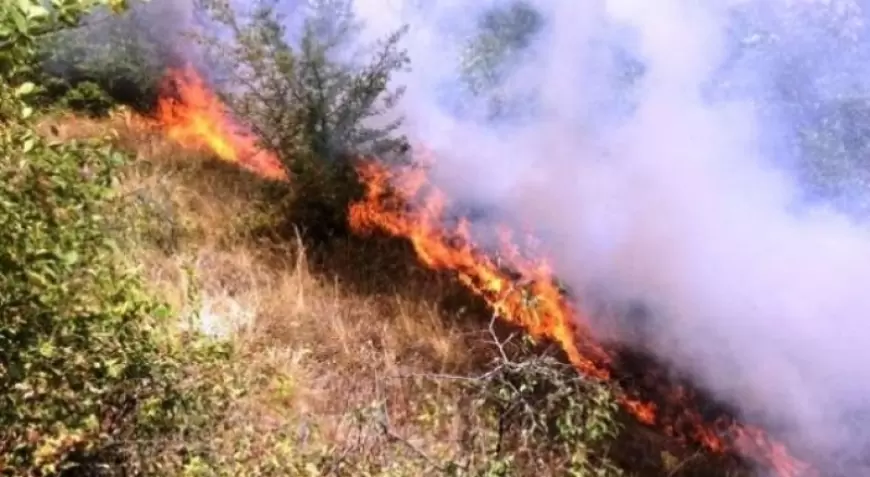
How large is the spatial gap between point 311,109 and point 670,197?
2.74 m

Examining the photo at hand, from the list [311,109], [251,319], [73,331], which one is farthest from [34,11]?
[311,109]

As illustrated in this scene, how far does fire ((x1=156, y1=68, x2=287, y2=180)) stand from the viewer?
24.7 ft

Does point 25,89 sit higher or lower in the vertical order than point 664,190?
lower

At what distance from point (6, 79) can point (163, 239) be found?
10.7 ft

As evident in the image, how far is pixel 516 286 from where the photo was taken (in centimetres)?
571

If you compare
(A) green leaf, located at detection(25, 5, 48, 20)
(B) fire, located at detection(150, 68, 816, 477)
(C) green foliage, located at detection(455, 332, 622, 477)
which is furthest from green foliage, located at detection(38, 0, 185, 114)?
(A) green leaf, located at detection(25, 5, 48, 20)

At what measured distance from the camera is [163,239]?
18.5 feet

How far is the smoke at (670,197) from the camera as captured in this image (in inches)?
231

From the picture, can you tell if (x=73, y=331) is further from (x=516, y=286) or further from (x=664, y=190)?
(x=664, y=190)

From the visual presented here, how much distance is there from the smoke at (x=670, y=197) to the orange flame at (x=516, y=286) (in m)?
0.20

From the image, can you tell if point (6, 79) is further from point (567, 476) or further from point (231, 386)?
point (567, 476)

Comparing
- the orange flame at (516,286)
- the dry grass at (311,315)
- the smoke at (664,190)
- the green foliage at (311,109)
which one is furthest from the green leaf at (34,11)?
the smoke at (664,190)

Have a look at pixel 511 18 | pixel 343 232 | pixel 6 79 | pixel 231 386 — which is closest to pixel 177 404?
pixel 231 386

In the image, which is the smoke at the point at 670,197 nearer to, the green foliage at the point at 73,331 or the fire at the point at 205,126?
the fire at the point at 205,126
